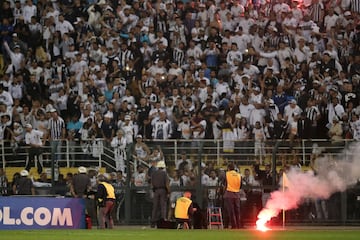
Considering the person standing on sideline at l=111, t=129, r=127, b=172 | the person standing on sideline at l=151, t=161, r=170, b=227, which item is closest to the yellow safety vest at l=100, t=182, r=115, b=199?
the person standing on sideline at l=151, t=161, r=170, b=227

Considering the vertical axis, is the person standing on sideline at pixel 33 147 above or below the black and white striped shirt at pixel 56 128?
below

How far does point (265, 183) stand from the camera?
106ft

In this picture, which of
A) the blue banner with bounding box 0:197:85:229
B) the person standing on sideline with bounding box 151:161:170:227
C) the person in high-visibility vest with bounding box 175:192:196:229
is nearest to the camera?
the blue banner with bounding box 0:197:85:229

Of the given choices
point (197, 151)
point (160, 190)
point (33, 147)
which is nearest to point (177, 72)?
point (197, 151)

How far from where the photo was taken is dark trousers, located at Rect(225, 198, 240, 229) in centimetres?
3075

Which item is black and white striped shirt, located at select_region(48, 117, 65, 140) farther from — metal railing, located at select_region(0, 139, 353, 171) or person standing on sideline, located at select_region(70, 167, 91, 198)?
person standing on sideline, located at select_region(70, 167, 91, 198)

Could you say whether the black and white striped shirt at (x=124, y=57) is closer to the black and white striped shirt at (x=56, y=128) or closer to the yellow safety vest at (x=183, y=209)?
the black and white striped shirt at (x=56, y=128)

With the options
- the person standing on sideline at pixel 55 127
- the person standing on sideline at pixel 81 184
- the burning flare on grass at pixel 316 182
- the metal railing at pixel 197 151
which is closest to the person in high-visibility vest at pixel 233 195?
the burning flare on grass at pixel 316 182

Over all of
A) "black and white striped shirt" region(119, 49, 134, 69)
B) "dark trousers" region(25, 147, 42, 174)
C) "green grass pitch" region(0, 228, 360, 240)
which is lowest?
"green grass pitch" region(0, 228, 360, 240)

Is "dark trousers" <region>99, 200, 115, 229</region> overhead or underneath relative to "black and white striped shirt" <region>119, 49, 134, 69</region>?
underneath

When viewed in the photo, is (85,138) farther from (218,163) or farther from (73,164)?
(218,163)

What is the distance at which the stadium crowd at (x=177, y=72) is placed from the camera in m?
32.7

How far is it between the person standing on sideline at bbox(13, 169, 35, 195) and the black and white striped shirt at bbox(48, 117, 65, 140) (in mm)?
1888

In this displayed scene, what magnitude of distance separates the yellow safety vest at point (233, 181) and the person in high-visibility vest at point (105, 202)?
3336 millimetres
